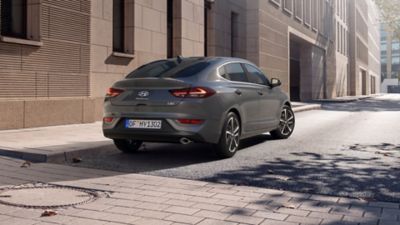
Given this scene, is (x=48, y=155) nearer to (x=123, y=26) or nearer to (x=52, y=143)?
(x=52, y=143)

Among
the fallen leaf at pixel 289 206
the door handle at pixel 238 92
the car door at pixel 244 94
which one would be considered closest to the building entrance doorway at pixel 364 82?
the car door at pixel 244 94

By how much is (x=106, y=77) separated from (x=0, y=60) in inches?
144

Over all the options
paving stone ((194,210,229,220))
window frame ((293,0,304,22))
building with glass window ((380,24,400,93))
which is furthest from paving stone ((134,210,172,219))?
building with glass window ((380,24,400,93))

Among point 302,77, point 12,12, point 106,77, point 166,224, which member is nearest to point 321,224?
point 166,224

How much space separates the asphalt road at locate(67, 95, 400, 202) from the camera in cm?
564

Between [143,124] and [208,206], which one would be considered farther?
[143,124]

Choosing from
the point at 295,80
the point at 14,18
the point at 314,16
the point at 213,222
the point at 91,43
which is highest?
A: the point at 314,16

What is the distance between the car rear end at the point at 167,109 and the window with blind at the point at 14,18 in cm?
417

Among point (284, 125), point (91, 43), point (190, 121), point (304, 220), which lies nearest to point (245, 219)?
point (304, 220)

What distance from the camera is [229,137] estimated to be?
752 cm

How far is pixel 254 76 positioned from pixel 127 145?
2610 mm

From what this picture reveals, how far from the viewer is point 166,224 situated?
4.06 meters

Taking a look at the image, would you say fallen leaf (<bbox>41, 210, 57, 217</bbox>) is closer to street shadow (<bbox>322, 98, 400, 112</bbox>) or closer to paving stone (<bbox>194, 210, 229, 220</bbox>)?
paving stone (<bbox>194, 210, 229, 220</bbox>)

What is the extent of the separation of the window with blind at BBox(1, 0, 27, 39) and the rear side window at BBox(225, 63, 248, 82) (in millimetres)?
4921
